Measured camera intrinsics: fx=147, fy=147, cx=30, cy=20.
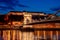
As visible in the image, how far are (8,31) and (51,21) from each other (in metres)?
1.87

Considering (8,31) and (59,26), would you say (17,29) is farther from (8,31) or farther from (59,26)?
(59,26)

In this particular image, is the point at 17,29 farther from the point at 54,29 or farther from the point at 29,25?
the point at 54,29

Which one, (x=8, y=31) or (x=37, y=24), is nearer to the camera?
(x=37, y=24)

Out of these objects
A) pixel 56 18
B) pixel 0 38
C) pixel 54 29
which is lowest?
pixel 0 38

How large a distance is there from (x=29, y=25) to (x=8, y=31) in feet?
3.71

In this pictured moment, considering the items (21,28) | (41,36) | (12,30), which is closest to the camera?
(41,36)

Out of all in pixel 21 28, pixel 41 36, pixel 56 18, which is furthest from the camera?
pixel 21 28

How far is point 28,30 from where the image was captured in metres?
5.07

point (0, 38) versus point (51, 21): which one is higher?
point (51, 21)

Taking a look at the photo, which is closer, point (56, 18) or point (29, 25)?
point (56, 18)

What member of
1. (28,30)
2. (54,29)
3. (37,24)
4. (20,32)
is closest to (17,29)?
(20,32)

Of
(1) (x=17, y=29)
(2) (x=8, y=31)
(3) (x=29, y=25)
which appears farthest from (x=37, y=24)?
(2) (x=8, y=31)

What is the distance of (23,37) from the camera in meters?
5.22

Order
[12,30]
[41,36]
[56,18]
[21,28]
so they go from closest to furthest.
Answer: [56,18], [41,36], [21,28], [12,30]
